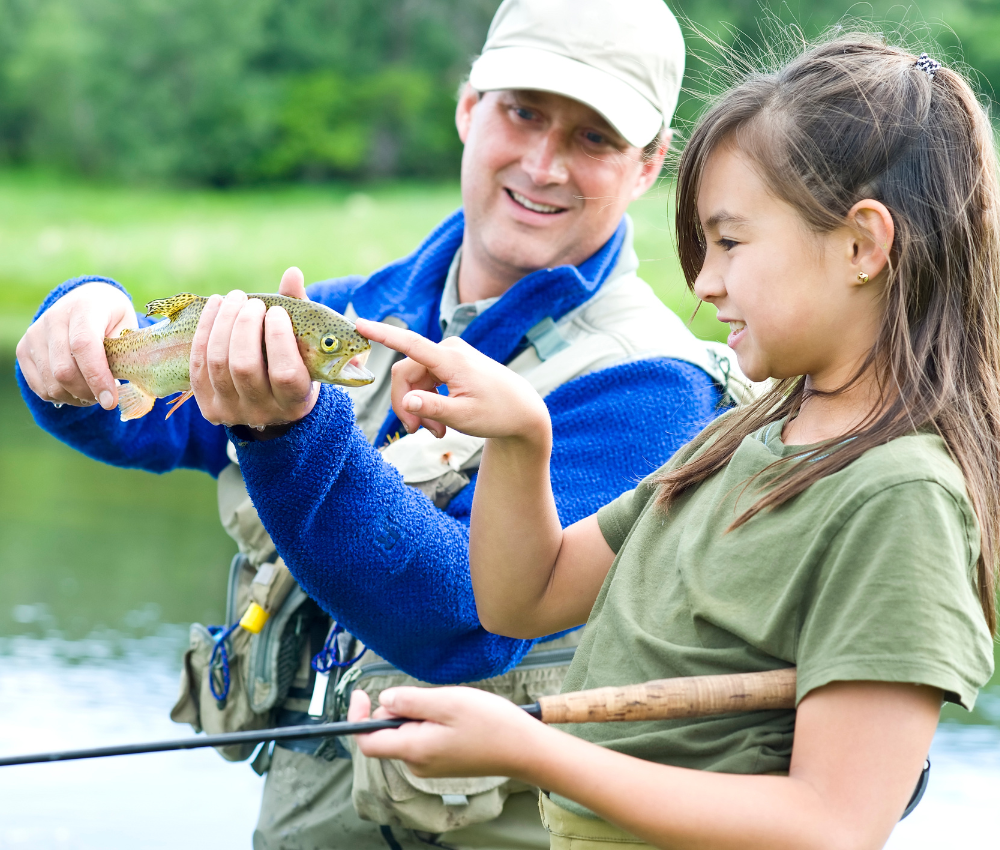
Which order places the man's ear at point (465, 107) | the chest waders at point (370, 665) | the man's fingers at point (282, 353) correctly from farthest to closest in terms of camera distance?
the man's ear at point (465, 107) < the chest waders at point (370, 665) < the man's fingers at point (282, 353)

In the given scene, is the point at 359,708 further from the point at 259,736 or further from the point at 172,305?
the point at 172,305

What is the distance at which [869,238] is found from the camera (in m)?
1.44

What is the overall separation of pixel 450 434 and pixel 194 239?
14.8m

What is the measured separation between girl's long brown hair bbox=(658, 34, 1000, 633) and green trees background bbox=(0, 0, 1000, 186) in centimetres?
2309

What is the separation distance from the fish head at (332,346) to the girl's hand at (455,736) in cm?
59

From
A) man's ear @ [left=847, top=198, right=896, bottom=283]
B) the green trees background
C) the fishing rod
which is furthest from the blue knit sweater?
the green trees background

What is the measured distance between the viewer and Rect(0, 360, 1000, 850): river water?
3.74 metres

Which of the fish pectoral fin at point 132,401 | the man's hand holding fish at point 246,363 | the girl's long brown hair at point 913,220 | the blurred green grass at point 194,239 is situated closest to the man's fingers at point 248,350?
the man's hand holding fish at point 246,363

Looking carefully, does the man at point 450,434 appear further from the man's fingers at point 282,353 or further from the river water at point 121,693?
the river water at point 121,693

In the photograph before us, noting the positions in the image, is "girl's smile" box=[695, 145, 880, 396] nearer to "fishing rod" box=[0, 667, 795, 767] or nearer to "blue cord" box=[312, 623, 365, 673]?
"fishing rod" box=[0, 667, 795, 767]

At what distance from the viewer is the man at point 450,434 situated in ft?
6.15

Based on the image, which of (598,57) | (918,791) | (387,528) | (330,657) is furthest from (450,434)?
(918,791)

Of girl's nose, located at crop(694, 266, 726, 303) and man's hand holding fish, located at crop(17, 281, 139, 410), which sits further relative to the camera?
man's hand holding fish, located at crop(17, 281, 139, 410)

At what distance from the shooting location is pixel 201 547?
22.7 feet
